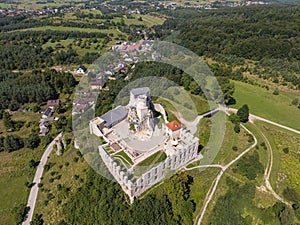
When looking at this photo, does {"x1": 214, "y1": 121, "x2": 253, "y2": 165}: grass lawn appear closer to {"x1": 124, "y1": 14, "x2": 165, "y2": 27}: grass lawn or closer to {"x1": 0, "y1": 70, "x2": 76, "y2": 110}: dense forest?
{"x1": 0, "y1": 70, "x2": 76, "y2": 110}: dense forest

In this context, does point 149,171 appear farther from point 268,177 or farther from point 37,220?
point 37,220

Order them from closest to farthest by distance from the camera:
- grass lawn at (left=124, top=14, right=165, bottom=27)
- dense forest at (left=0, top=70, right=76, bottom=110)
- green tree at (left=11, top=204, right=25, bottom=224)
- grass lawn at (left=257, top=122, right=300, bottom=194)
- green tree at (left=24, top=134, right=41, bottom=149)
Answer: grass lawn at (left=257, top=122, right=300, bottom=194), green tree at (left=11, top=204, right=25, bottom=224), green tree at (left=24, top=134, right=41, bottom=149), dense forest at (left=0, top=70, right=76, bottom=110), grass lawn at (left=124, top=14, right=165, bottom=27)

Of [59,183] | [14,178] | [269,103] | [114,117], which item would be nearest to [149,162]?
[114,117]

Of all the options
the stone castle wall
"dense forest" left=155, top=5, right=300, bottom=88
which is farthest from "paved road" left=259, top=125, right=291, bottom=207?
"dense forest" left=155, top=5, right=300, bottom=88

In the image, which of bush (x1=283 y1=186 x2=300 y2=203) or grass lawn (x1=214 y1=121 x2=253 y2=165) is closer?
bush (x1=283 y1=186 x2=300 y2=203)

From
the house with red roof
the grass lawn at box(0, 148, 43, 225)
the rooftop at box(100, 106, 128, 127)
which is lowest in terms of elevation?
the grass lawn at box(0, 148, 43, 225)

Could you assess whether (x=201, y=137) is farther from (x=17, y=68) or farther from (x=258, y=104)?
(x=17, y=68)

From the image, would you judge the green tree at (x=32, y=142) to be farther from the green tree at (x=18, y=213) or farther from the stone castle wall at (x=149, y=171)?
the stone castle wall at (x=149, y=171)
